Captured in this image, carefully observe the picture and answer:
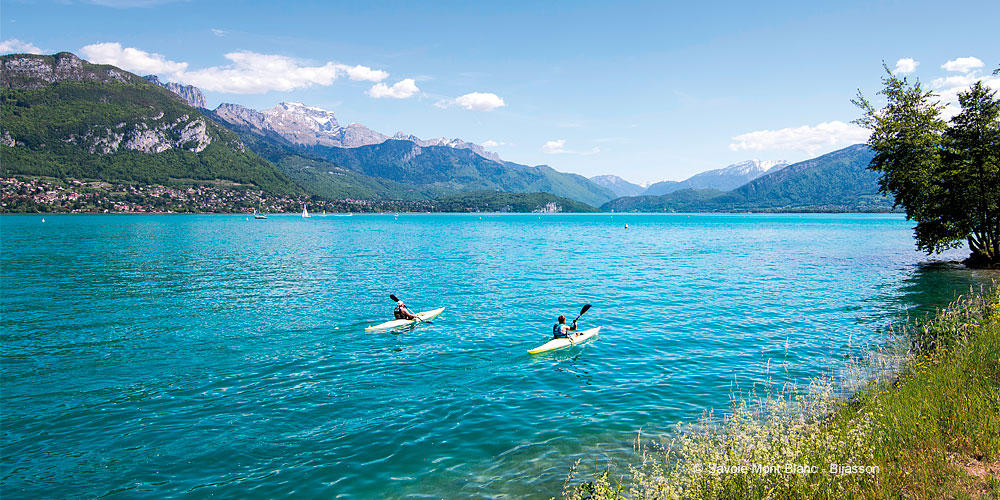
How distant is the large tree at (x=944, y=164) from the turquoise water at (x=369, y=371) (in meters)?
4.25

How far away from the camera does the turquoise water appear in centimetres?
1291

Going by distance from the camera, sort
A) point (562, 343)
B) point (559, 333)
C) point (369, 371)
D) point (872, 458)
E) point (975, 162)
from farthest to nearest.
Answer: point (975, 162) → point (559, 333) → point (562, 343) → point (369, 371) → point (872, 458)

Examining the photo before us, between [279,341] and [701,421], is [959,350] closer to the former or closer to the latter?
[701,421]

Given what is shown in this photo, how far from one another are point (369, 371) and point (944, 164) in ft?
165

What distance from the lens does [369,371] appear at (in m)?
20.5

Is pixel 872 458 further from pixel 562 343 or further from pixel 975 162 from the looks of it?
pixel 975 162

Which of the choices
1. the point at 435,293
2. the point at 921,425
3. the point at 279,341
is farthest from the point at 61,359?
the point at 921,425

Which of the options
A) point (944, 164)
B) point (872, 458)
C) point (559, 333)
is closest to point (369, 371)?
point (559, 333)

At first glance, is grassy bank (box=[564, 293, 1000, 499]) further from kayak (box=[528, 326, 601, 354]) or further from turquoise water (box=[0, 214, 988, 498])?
kayak (box=[528, 326, 601, 354])

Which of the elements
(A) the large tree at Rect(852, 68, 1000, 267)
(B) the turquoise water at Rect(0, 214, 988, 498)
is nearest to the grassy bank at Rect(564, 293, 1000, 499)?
(B) the turquoise water at Rect(0, 214, 988, 498)

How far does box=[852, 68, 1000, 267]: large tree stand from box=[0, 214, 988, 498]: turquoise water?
13.9 feet

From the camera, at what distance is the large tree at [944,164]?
4081cm

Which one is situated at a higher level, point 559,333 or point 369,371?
point 559,333

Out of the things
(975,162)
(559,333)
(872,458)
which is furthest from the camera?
(975,162)
